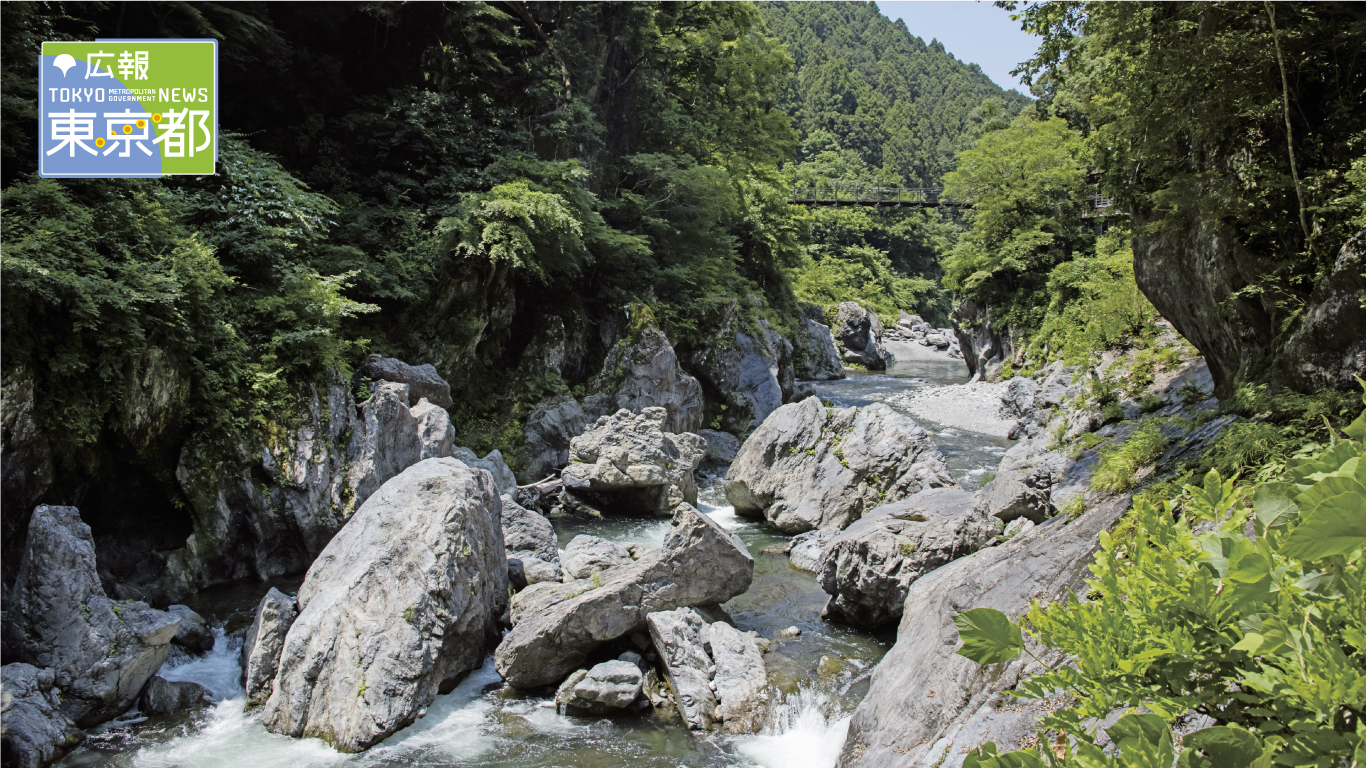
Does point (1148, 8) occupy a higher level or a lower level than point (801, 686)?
higher

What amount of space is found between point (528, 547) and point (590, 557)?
1497 millimetres

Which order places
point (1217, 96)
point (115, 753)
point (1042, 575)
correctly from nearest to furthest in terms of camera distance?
point (1042, 575)
point (1217, 96)
point (115, 753)

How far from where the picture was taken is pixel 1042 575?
5832 millimetres

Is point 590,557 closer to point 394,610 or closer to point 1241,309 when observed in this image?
point 394,610

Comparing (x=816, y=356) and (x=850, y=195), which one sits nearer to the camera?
(x=816, y=356)

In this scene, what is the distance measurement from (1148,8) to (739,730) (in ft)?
27.4

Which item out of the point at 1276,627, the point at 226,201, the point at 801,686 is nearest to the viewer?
the point at 1276,627

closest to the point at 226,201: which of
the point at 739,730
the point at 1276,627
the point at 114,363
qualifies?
the point at 114,363

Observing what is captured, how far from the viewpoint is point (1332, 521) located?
45.9 inches

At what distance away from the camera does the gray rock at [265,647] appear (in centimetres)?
823

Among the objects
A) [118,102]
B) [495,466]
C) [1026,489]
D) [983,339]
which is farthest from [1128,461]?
[983,339]

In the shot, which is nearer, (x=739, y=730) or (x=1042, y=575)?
(x=1042, y=575)

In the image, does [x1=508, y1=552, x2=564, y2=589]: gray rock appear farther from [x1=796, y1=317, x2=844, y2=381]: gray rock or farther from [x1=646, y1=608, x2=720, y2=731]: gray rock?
[x1=796, y1=317, x2=844, y2=381]: gray rock

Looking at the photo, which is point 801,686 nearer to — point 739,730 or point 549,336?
point 739,730
